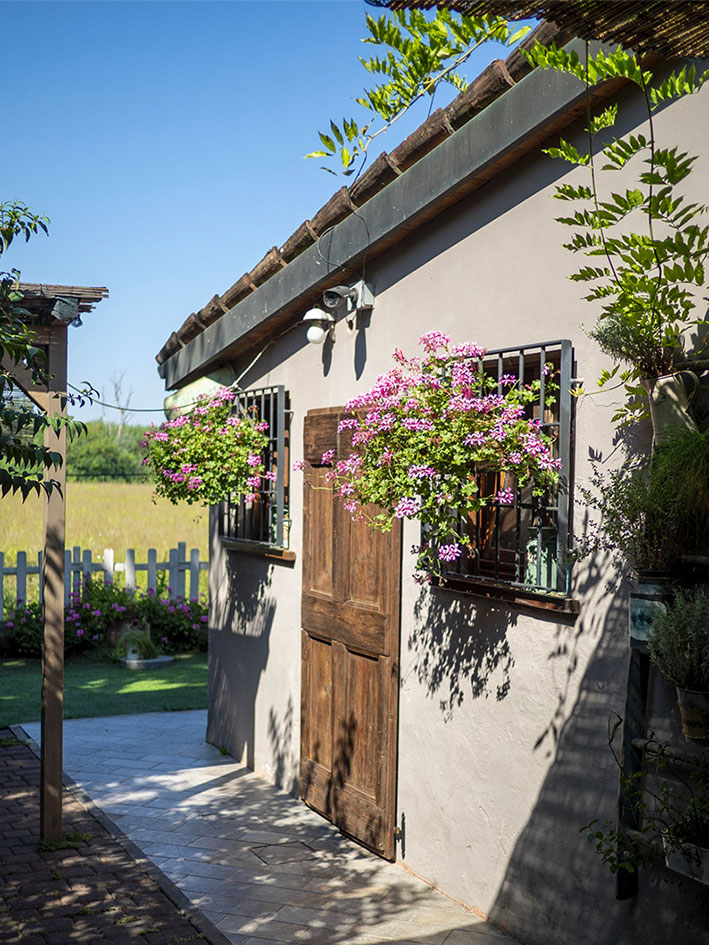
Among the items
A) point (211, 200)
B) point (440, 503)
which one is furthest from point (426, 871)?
point (211, 200)

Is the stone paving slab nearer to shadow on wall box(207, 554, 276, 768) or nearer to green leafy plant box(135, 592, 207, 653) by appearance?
shadow on wall box(207, 554, 276, 768)

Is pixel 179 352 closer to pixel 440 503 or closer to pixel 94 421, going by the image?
pixel 440 503

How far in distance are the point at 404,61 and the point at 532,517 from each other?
2213 millimetres

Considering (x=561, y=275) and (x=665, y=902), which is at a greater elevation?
(x=561, y=275)

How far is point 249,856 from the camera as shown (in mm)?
5703

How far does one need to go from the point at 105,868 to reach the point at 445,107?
14.9 ft

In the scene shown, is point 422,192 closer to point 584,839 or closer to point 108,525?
point 584,839

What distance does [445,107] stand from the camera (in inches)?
190

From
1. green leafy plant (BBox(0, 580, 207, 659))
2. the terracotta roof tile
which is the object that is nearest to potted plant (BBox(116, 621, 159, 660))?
green leafy plant (BBox(0, 580, 207, 659))

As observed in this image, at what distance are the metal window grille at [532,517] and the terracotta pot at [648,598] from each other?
54 centimetres

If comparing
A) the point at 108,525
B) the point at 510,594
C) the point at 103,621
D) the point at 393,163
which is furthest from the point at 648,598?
the point at 108,525

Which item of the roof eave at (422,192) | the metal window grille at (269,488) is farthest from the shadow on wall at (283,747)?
the roof eave at (422,192)

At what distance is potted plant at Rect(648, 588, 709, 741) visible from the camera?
316 centimetres

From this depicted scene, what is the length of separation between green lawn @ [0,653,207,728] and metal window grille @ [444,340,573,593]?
5.65m
